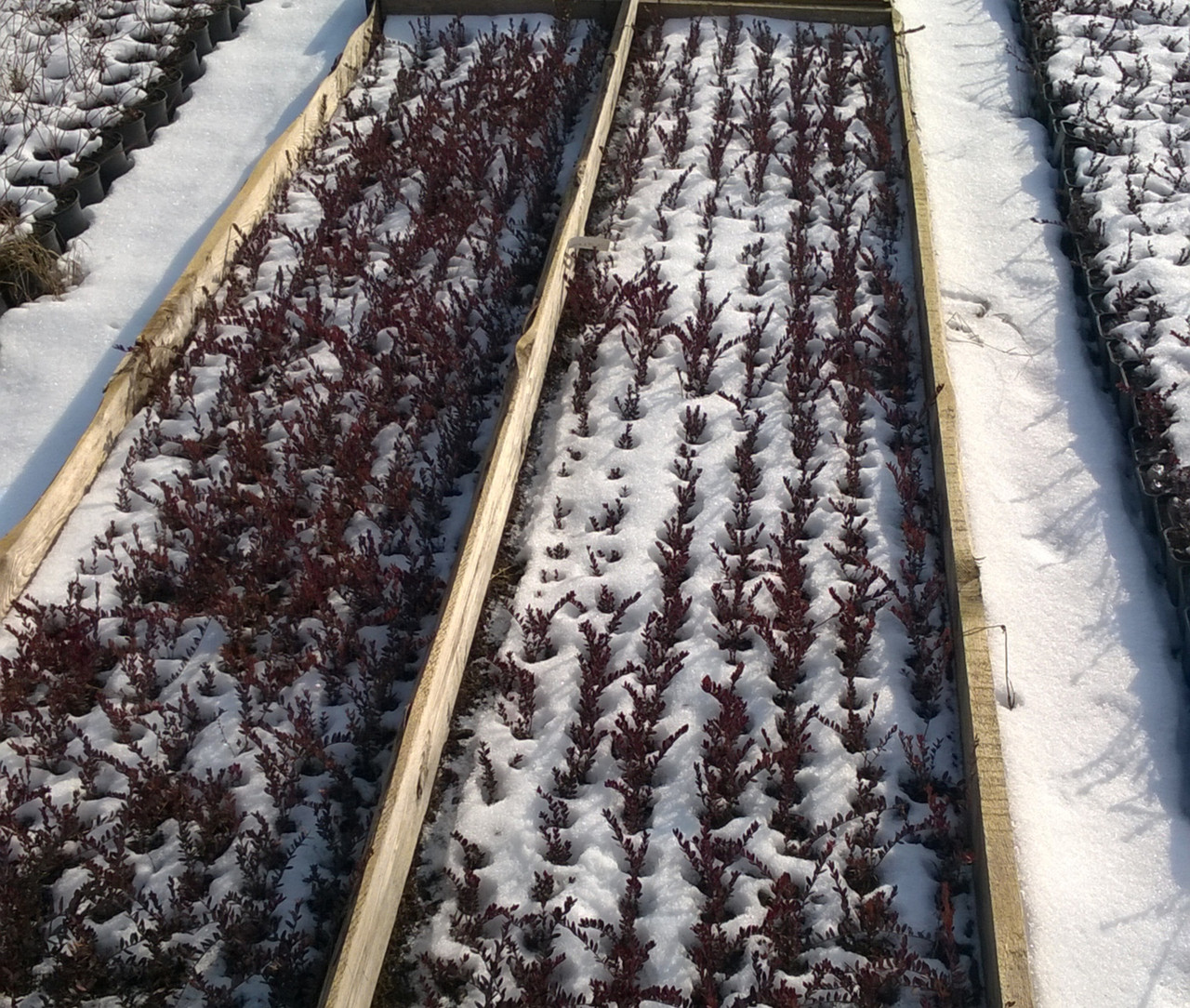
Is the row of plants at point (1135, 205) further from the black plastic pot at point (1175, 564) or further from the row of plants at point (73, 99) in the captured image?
the row of plants at point (73, 99)

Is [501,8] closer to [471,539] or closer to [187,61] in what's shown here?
[187,61]

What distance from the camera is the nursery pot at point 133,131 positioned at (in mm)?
7512

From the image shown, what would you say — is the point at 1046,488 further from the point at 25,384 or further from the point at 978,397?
the point at 25,384

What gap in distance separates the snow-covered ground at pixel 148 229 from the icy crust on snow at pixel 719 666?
234cm

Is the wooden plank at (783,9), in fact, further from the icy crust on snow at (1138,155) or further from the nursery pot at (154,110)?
the nursery pot at (154,110)

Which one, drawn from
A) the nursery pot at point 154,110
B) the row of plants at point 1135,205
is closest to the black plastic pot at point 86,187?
the nursery pot at point 154,110

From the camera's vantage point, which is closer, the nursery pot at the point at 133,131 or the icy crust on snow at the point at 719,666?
the icy crust on snow at the point at 719,666

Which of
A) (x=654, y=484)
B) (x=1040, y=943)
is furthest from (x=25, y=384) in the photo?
(x=1040, y=943)

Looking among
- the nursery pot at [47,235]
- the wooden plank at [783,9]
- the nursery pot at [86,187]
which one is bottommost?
the nursery pot at [47,235]

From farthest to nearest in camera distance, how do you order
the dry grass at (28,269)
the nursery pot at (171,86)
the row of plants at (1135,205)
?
the nursery pot at (171,86) → the dry grass at (28,269) → the row of plants at (1135,205)

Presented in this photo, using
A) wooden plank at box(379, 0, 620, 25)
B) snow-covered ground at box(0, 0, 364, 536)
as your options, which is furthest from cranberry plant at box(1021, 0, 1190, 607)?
snow-covered ground at box(0, 0, 364, 536)

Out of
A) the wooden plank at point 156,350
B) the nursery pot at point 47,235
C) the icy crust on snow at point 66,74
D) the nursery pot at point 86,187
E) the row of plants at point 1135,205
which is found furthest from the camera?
the icy crust on snow at point 66,74

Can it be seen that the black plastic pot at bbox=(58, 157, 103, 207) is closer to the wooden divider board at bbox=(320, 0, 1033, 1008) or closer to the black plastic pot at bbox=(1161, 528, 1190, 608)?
the wooden divider board at bbox=(320, 0, 1033, 1008)

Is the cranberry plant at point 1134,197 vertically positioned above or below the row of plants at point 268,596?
above
